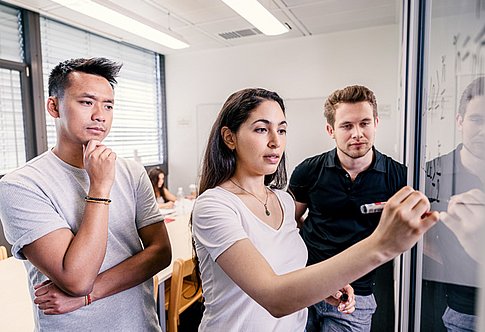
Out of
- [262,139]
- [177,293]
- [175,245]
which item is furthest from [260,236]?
[175,245]

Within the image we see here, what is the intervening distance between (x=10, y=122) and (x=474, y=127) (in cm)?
371

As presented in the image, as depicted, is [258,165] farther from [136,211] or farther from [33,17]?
[33,17]

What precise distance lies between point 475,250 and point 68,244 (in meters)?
0.88

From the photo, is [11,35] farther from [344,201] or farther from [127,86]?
[344,201]

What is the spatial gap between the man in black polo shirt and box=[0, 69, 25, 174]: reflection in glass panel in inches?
121

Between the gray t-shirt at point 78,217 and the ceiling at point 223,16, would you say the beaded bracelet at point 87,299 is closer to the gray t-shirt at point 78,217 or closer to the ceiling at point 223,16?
the gray t-shirt at point 78,217

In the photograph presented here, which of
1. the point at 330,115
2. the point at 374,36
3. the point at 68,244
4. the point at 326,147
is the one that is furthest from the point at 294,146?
the point at 68,244

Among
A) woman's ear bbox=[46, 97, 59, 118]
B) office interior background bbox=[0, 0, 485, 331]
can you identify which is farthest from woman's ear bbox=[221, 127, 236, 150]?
office interior background bbox=[0, 0, 485, 331]

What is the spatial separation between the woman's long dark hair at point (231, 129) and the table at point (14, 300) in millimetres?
998

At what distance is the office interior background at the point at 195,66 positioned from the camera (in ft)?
10.00

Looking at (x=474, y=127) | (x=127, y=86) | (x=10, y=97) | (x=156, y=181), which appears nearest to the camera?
(x=474, y=127)

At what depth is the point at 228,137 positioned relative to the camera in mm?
999

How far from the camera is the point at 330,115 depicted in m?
1.53

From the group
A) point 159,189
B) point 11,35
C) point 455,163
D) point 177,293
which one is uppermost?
point 11,35
